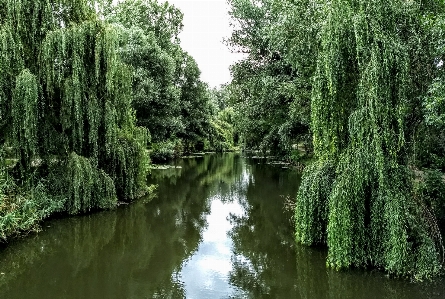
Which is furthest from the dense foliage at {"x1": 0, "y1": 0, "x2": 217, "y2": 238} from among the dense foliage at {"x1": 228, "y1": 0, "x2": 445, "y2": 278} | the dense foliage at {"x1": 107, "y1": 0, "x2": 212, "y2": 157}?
the dense foliage at {"x1": 228, "y1": 0, "x2": 445, "y2": 278}

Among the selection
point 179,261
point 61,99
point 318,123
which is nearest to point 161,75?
point 61,99

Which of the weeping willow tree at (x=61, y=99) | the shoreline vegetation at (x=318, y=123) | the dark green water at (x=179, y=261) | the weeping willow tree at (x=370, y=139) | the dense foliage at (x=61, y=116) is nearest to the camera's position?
the dark green water at (x=179, y=261)

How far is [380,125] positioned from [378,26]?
2.19m

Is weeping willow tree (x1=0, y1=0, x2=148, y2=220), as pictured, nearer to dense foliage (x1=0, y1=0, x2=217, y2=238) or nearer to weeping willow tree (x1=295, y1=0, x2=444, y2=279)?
dense foliage (x1=0, y1=0, x2=217, y2=238)

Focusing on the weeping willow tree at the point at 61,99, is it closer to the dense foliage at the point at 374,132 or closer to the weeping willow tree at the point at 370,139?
the dense foliage at the point at 374,132

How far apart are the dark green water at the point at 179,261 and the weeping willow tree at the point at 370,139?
64 cm

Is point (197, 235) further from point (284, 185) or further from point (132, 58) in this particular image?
point (132, 58)

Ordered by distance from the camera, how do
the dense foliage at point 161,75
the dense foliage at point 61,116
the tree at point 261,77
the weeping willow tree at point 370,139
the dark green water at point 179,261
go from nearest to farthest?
1. the dark green water at point 179,261
2. the weeping willow tree at point 370,139
3. the dense foliage at point 61,116
4. the tree at point 261,77
5. the dense foliage at point 161,75

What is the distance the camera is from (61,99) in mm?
13125

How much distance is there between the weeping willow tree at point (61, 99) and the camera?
12.1 metres

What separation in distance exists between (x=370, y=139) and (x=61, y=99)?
1027 centimetres

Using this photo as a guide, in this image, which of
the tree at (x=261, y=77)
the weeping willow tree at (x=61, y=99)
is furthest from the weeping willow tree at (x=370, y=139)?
the tree at (x=261, y=77)

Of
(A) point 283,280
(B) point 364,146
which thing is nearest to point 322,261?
(A) point 283,280

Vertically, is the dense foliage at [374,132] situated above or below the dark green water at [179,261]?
above
